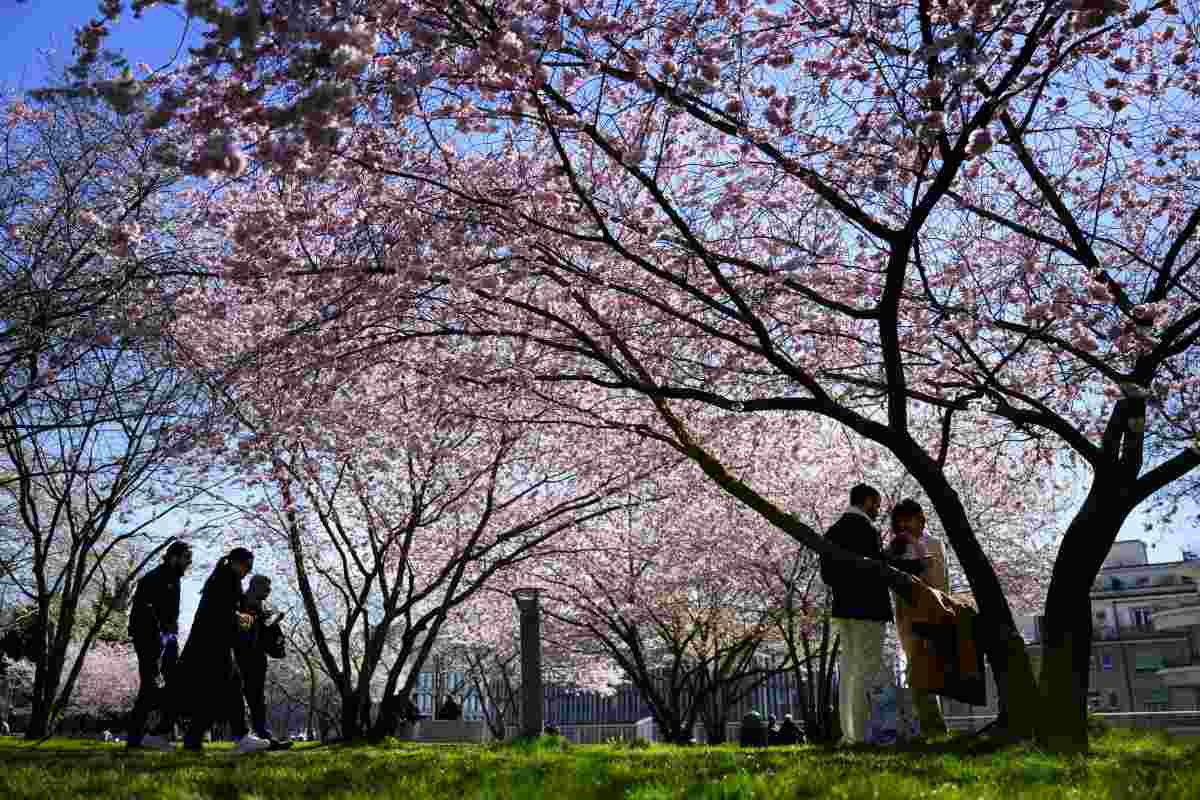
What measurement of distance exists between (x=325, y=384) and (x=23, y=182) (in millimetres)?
5706

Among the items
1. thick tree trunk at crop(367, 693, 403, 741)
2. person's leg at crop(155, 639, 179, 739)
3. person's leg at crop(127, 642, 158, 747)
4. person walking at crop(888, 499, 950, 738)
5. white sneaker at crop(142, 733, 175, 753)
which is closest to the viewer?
person walking at crop(888, 499, 950, 738)

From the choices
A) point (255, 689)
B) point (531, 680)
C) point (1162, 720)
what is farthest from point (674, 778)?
point (1162, 720)

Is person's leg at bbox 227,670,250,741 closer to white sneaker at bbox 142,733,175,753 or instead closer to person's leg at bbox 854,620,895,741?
white sneaker at bbox 142,733,175,753

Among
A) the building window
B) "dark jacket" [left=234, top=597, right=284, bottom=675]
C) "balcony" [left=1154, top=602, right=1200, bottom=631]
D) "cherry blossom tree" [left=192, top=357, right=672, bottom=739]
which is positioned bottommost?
the building window

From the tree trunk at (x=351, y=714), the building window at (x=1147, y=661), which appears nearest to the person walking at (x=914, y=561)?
the tree trunk at (x=351, y=714)

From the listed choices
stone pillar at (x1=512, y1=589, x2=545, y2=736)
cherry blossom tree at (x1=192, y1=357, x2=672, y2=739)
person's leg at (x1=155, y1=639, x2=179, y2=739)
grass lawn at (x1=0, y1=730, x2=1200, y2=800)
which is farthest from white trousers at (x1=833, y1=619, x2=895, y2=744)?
person's leg at (x1=155, y1=639, x2=179, y2=739)

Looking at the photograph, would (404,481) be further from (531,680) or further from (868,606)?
(868,606)

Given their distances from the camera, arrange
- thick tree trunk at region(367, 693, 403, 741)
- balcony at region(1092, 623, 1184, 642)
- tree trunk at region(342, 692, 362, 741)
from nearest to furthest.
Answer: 1. thick tree trunk at region(367, 693, 403, 741)
2. tree trunk at region(342, 692, 362, 741)
3. balcony at region(1092, 623, 1184, 642)

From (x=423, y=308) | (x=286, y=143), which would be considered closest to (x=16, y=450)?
(x=423, y=308)

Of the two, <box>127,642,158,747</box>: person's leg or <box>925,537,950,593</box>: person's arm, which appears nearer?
<box>925,537,950,593</box>: person's arm

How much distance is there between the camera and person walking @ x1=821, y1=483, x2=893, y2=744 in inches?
279

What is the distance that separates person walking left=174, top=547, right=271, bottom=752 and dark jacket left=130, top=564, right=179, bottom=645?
0.35m

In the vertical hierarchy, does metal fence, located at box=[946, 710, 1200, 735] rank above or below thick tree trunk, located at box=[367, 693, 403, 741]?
below

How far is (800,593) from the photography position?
22.2 metres
